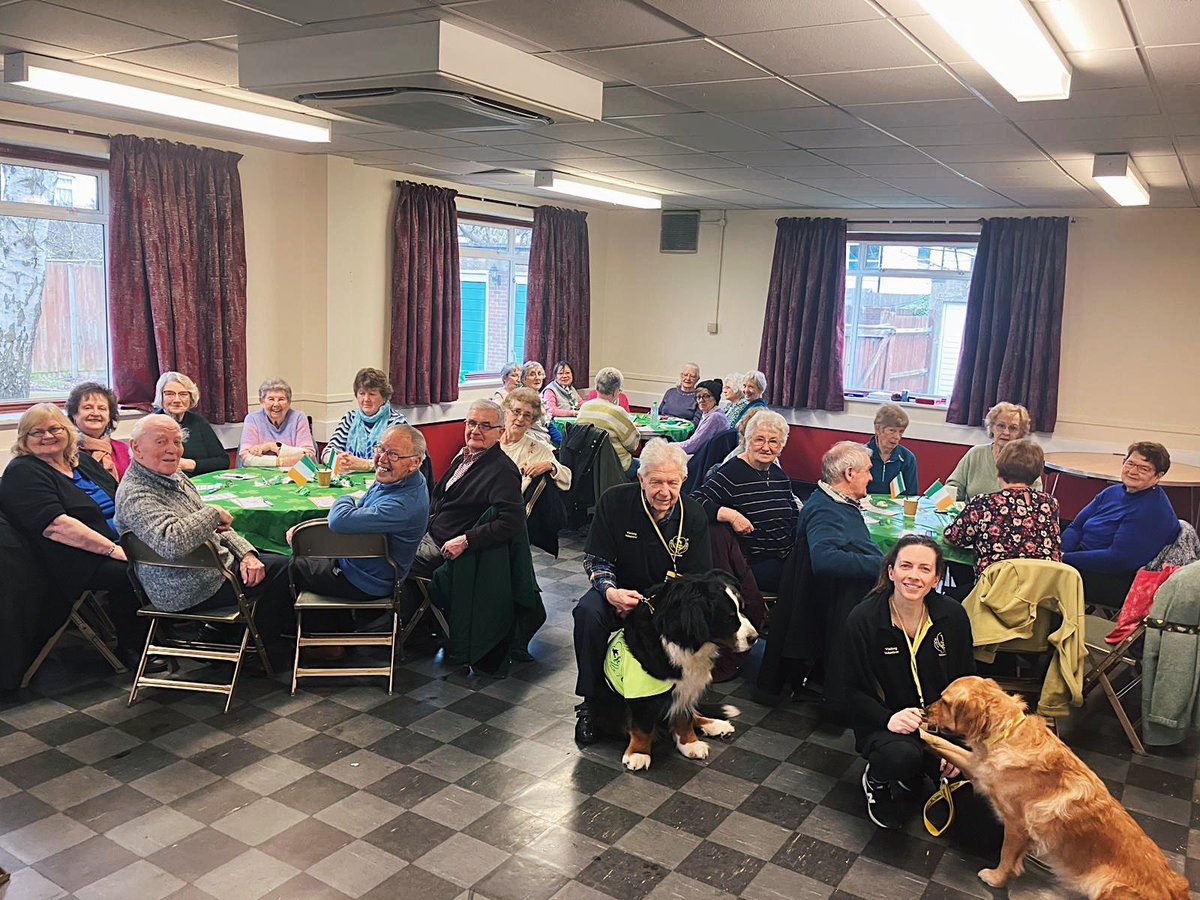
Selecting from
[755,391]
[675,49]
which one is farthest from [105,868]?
[755,391]

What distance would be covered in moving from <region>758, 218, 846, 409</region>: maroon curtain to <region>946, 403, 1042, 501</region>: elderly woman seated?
3.23 meters

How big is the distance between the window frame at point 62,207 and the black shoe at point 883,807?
15.9 ft

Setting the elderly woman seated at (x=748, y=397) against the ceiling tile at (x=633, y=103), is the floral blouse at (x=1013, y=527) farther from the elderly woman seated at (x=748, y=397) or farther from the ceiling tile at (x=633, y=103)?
the elderly woman seated at (x=748, y=397)

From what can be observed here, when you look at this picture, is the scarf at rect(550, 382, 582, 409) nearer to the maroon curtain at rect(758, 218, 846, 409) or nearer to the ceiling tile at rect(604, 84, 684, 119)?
the maroon curtain at rect(758, 218, 846, 409)

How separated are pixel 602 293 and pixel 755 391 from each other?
9.71ft

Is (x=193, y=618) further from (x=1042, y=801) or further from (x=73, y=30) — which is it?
(x=1042, y=801)

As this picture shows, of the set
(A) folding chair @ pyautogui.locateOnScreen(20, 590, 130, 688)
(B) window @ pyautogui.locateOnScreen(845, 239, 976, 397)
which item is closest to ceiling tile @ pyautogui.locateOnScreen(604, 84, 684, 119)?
(A) folding chair @ pyautogui.locateOnScreen(20, 590, 130, 688)

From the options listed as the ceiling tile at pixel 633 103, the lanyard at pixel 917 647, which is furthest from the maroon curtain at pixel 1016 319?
the lanyard at pixel 917 647

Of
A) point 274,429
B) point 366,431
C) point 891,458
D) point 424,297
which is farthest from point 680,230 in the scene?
point 274,429

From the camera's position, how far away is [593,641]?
3.56 m

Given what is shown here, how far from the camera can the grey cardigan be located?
355cm

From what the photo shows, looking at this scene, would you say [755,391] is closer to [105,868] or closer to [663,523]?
[663,523]

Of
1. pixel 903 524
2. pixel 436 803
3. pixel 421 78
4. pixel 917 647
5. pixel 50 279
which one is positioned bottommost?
pixel 436 803

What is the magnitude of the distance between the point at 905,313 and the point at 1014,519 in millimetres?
5011
